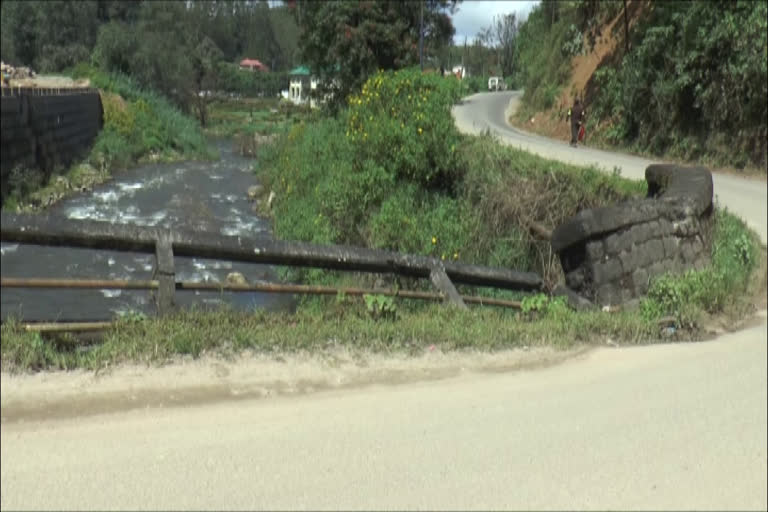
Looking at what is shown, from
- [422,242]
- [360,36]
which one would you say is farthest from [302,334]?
[360,36]

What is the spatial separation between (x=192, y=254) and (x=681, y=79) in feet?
52.4

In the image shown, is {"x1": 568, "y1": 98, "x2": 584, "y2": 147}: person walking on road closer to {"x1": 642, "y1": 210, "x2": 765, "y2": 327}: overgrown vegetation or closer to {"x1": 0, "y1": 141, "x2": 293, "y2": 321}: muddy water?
{"x1": 0, "y1": 141, "x2": 293, "y2": 321}: muddy water

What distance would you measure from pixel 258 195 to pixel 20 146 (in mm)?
8005

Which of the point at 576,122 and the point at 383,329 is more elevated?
the point at 576,122

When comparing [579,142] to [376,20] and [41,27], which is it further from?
[41,27]

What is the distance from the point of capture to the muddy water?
10734 millimetres

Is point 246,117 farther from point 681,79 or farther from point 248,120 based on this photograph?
point 681,79

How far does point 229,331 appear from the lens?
13.4 feet

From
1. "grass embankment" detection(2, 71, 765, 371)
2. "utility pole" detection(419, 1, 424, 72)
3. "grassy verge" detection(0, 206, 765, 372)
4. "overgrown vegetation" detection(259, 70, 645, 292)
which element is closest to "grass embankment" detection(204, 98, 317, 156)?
"utility pole" detection(419, 1, 424, 72)

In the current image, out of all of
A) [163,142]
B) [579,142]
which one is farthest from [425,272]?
[163,142]

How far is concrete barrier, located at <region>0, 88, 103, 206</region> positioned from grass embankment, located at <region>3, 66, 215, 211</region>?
1.34ft

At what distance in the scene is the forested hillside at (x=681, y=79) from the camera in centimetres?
1597

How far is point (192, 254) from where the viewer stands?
14.5ft

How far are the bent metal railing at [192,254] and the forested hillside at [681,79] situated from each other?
43.3ft
